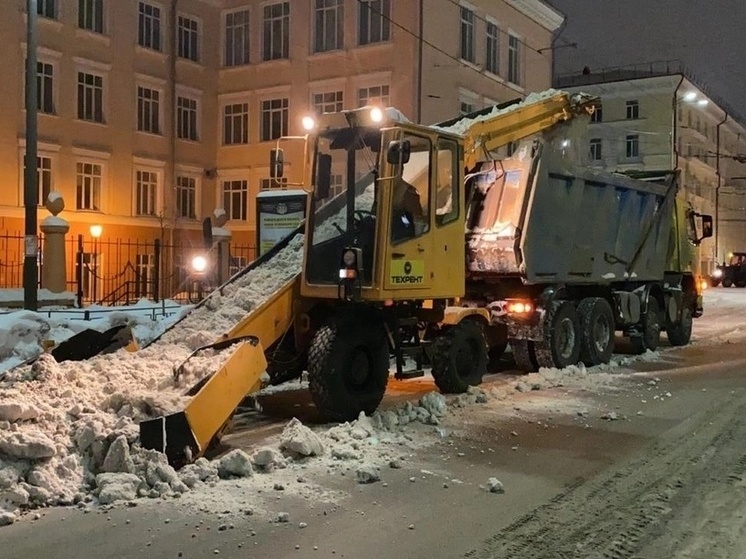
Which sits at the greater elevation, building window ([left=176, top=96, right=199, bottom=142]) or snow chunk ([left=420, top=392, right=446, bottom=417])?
building window ([left=176, top=96, right=199, bottom=142])

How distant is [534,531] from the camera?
222 inches

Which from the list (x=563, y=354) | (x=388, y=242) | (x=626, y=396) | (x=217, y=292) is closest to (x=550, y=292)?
(x=563, y=354)

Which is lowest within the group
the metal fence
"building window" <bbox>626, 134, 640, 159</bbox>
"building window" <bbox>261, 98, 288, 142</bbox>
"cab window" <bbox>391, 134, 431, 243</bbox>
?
the metal fence

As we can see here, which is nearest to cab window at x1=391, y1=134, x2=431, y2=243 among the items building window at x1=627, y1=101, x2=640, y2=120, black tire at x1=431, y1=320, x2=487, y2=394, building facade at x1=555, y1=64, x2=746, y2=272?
black tire at x1=431, y1=320, x2=487, y2=394

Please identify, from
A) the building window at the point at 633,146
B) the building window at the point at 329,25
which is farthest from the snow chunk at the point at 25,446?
the building window at the point at 633,146

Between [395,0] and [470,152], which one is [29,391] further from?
[395,0]

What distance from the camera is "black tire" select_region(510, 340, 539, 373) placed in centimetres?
1278

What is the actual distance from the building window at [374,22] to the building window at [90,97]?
9.25 meters

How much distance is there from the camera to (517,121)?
12.2 m

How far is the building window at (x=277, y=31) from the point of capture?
30.5 m

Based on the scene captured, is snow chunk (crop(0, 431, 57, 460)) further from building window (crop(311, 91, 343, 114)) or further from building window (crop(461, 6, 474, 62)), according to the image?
building window (crop(461, 6, 474, 62))

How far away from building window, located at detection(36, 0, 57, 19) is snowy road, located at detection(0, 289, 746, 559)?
21.3 meters

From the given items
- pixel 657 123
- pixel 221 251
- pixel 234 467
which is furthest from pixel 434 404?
pixel 657 123

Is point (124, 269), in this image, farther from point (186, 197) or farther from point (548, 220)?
point (548, 220)
